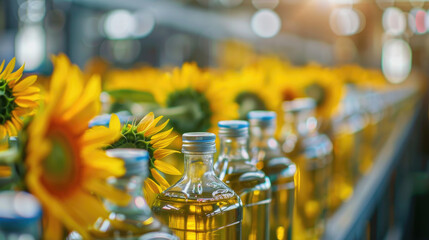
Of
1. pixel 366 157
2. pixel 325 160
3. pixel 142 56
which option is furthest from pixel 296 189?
pixel 142 56

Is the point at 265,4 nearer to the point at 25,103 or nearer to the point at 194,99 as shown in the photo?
the point at 194,99

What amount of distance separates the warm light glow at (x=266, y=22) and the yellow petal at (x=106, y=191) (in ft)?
25.0

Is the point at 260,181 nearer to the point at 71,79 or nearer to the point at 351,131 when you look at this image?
the point at 71,79

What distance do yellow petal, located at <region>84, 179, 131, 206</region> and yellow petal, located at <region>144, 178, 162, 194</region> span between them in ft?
0.41

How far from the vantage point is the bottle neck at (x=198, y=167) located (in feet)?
1.40

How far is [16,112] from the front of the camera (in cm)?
38

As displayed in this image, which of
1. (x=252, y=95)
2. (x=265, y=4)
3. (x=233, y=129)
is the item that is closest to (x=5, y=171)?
(x=233, y=129)

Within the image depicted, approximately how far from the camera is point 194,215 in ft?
1.41

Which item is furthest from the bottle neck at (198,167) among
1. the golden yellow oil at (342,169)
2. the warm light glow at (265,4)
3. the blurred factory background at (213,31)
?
the warm light glow at (265,4)

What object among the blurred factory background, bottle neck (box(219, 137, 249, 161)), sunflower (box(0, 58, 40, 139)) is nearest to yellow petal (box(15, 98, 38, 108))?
sunflower (box(0, 58, 40, 139))

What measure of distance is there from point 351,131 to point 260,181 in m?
0.97

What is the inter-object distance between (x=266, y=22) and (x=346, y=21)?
3027 millimetres

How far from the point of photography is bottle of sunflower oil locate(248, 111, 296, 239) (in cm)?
63

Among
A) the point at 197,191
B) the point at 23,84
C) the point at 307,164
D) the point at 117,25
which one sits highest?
the point at 117,25
